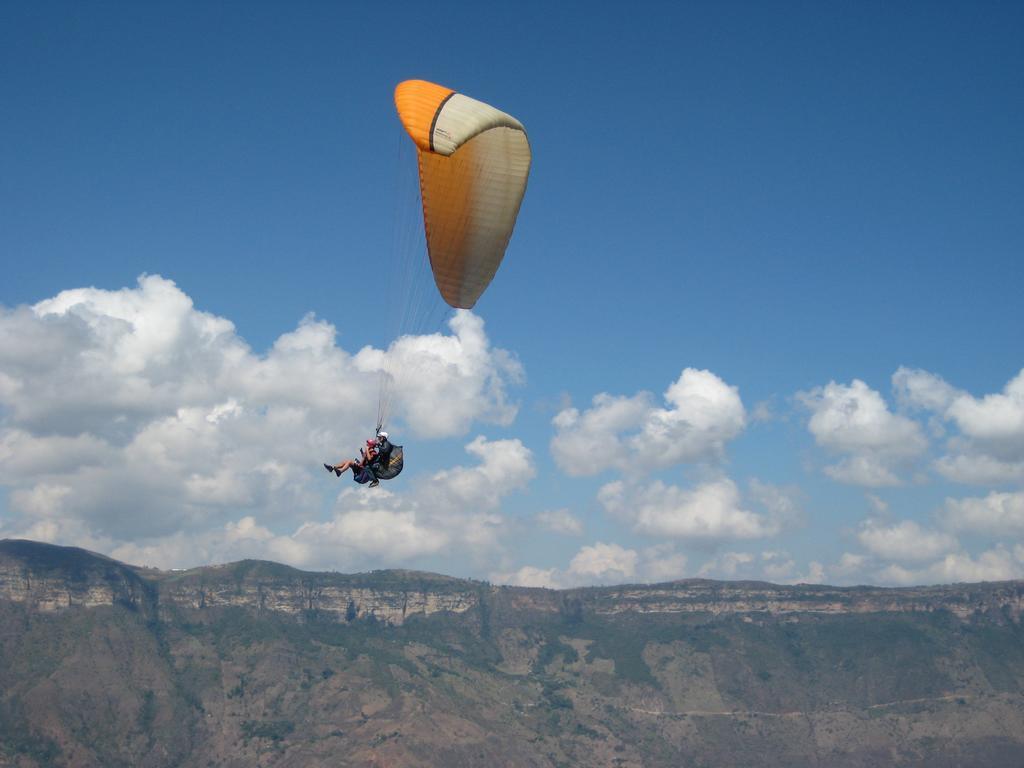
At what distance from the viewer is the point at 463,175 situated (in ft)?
Answer: 148

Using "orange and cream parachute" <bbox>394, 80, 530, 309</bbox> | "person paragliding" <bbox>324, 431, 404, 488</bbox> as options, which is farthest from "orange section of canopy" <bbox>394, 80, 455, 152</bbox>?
"person paragliding" <bbox>324, 431, 404, 488</bbox>

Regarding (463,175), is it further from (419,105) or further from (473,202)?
(419,105)

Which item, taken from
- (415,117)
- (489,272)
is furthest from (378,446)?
(415,117)

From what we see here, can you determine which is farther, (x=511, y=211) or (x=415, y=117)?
(x=511, y=211)

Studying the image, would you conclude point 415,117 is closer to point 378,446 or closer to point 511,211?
point 511,211

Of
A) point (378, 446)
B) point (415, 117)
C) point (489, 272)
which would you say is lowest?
point (378, 446)

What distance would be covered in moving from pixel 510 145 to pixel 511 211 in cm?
283

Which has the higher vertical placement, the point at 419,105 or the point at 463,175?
the point at 419,105

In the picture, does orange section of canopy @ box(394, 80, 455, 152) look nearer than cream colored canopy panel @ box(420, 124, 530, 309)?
Yes

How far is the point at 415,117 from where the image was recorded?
142 feet

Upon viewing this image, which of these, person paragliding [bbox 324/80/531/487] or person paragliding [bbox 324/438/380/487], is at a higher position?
person paragliding [bbox 324/80/531/487]

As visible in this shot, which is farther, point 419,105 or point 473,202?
point 473,202

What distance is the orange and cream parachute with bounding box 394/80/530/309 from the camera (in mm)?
43156

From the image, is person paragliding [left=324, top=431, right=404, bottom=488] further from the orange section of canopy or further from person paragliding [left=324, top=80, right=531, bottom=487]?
the orange section of canopy
